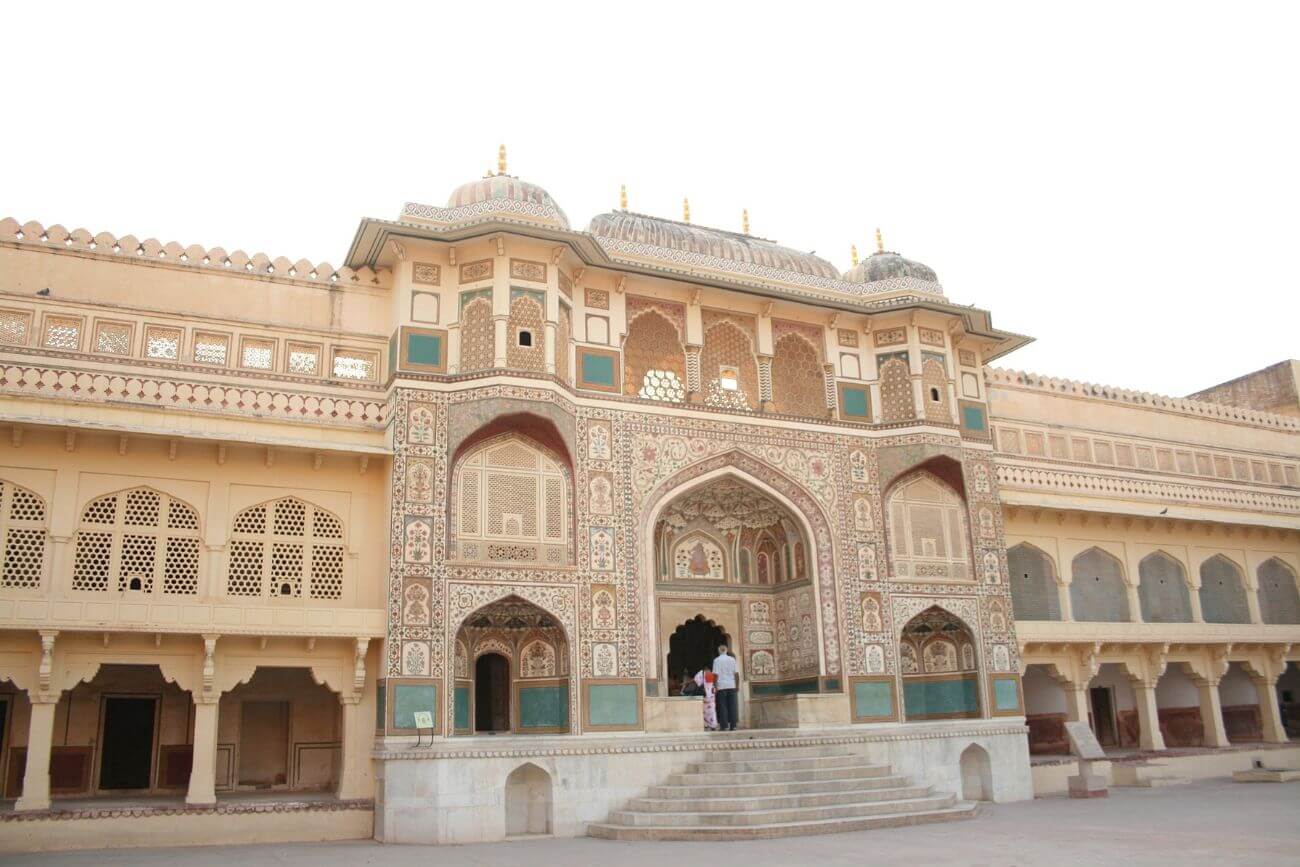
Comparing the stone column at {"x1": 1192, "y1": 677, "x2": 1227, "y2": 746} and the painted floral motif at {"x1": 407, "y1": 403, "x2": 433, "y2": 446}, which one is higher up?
the painted floral motif at {"x1": 407, "y1": 403, "x2": 433, "y2": 446}

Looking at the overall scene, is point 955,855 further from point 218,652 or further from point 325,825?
point 218,652

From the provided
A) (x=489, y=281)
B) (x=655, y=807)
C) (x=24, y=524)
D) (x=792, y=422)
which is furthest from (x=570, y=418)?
(x=24, y=524)

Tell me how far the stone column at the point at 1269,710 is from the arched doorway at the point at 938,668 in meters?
8.14

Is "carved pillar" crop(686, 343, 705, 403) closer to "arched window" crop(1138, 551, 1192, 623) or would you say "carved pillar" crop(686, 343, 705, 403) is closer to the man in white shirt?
the man in white shirt

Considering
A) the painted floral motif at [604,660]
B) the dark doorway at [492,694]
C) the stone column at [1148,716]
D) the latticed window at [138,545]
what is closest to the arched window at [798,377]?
the painted floral motif at [604,660]

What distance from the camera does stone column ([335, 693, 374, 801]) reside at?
523 inches

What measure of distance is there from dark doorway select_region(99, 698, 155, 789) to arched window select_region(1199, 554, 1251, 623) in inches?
718

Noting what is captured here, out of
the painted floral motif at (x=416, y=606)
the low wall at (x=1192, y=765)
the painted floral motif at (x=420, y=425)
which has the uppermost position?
the painted floral motif at (x=420, y=425)

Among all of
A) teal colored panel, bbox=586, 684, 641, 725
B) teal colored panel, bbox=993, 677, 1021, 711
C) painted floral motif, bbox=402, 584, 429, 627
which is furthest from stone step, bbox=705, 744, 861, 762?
painted floral motif, bbox=402, 584, 429, 627

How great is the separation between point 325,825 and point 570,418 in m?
5.80

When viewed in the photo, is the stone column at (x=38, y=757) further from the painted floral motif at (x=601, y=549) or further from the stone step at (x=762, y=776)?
the stone step at (x=762, y=776)

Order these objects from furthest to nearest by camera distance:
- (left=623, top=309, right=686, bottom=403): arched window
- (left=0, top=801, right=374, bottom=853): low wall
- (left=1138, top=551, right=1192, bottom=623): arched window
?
(left=1138, top=551, right=1192, bottom=623): arched window, (left=623, top=309, right=686, bottom=403): arched window, (left=0, top=801, right=374, bottom=853): low wall

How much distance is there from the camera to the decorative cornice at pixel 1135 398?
20156mm

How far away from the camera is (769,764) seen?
14.0 meters
